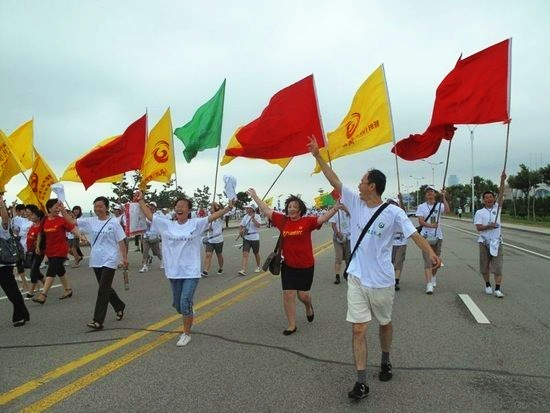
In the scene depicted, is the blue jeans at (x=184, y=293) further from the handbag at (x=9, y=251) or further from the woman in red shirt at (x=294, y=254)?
the handbag at (x=9, y=251)

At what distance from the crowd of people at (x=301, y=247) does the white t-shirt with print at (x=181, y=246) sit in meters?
0.01

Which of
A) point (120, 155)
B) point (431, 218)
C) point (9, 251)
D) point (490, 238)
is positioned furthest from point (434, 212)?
point (9, 251)

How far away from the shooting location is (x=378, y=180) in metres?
4.58

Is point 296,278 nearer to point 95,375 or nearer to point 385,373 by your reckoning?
point 385,373

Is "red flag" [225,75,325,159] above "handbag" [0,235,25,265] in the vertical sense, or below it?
above

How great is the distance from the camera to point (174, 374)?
4.71 m

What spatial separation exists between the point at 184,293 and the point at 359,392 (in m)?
2.54

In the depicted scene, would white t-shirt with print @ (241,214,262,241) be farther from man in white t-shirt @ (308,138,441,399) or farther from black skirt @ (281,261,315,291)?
man in white t-shirt @ (308,138,441,399)

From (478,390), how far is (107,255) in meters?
5.03

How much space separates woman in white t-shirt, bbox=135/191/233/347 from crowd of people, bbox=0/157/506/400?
12 millimetres

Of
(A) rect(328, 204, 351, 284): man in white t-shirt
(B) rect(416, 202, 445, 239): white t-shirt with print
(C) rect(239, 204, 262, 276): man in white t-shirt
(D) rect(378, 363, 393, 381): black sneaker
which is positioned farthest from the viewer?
(C) rect(239, 204, 262, 276): man in white t-shirt

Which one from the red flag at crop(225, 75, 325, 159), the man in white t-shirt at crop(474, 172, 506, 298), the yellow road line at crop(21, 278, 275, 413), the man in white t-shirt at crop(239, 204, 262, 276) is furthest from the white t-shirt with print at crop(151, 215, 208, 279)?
the man in white t-shirt at crop(239, 204, 262, 276)

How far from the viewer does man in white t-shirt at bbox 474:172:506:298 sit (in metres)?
8.71

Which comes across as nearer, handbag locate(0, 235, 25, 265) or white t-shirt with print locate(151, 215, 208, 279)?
white t-shirt with print locate(151, 215, 208, 279)
